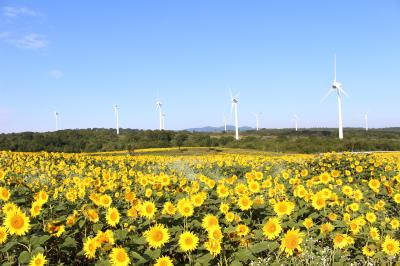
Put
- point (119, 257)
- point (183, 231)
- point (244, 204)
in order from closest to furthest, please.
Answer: point (119, 257), point (183, 231), point (244, 204)

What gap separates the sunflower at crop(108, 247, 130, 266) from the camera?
355 centimetres

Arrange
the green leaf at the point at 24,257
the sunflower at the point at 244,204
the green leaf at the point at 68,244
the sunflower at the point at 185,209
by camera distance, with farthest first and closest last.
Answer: the sunflower at the point at 244,204, the sunflower at the point at 185,209, the green leaf at the point at 68,244, the green leaf at the point at 24,257

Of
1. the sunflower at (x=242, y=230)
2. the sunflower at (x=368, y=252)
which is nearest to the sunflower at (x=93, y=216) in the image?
the sunflower at (x=242, y=230)

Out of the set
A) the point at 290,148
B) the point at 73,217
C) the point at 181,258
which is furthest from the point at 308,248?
the point at 290,148

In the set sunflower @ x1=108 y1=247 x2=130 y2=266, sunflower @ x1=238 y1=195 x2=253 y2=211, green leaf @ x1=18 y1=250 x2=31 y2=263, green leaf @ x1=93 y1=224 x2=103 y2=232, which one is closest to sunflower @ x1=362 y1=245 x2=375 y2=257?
sunflower @ x1=238 y1=195 x2=253 y2=211

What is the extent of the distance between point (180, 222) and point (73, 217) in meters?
1.24

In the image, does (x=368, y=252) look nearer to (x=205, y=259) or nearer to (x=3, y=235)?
(x=205, y=259)

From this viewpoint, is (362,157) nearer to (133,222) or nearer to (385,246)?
(385,246)

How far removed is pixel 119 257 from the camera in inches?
141

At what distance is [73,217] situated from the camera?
15.7 ft

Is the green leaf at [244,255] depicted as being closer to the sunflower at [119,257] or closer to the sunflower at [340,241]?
the sunflower at [119,257]

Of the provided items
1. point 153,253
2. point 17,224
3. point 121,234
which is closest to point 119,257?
point 153,253

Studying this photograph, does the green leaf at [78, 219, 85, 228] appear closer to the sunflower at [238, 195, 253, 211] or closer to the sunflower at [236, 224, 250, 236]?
the sunflower at [236, 224, 250, 236]

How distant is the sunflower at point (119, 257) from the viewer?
3.55m
